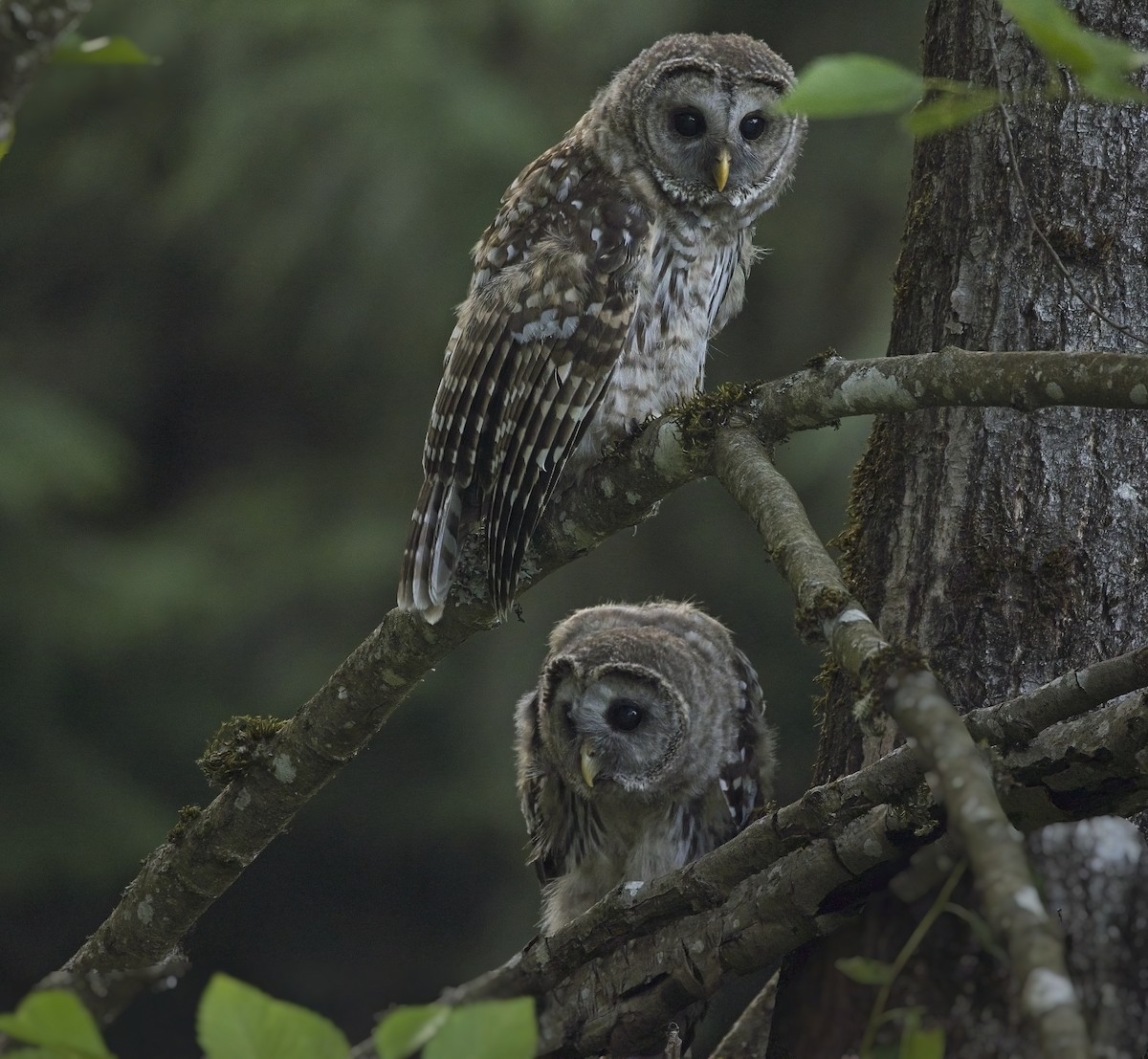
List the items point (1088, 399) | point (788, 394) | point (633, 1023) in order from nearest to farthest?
point (1088, 399) → point (788, 394) → point (633, 1023)

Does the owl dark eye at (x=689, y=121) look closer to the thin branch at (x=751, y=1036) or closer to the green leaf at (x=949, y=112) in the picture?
the thin branch at (x=751, y=1036)

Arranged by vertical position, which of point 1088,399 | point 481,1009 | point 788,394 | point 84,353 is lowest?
point 481,1009

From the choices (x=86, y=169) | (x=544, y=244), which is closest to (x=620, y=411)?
(x=544, y=244)

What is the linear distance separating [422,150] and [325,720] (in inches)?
211

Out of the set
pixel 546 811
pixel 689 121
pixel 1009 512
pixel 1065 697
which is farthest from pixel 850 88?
pixel 546 811

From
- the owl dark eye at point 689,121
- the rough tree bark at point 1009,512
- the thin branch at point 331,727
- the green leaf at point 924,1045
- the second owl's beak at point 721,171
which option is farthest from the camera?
the owl dark eye at point 689,121

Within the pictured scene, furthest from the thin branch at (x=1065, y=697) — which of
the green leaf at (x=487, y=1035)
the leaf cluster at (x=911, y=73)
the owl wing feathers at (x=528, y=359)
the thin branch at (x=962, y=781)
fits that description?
the owl wing feathers at (x=528, y=359)

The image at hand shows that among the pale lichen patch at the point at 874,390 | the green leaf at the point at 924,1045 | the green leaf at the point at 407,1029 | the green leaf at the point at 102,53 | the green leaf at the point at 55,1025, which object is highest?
the green leaf at the point at 102,53

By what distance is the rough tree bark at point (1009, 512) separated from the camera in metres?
2.46

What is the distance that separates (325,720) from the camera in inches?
116

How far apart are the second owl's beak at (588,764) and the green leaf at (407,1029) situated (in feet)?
9.23

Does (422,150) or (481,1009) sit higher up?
(422,150)

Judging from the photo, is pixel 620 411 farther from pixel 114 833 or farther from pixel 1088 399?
pixel 114 833

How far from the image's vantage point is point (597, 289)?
345cm
